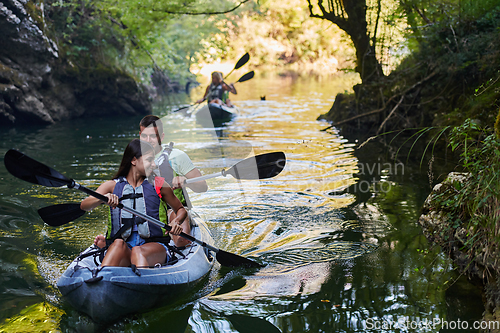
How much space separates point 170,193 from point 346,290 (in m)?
1.64

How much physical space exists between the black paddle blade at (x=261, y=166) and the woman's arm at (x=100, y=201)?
125 centimetres

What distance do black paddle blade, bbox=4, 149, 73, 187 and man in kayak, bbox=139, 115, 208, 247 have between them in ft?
2.92

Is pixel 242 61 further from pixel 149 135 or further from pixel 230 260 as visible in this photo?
pixel 230 260

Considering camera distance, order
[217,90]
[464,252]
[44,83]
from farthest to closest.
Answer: [217,90]
[44,83]
[464,252]

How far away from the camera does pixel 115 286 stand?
280 centimetres

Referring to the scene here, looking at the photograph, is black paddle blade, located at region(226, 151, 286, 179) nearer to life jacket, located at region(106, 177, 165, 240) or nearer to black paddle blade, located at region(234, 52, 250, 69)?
life jacket, located at region(106, 177, 165, 240)

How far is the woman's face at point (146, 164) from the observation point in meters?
3.18

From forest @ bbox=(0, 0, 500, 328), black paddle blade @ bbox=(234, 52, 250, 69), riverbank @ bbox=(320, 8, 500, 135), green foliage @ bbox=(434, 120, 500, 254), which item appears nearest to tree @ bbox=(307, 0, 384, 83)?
forest @ bbox=(0, 0, 500, 328)

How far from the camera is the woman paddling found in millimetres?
3141

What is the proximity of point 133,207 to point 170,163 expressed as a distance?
907 mm

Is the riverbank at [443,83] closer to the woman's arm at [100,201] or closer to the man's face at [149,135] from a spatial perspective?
the man's face at [149,135]

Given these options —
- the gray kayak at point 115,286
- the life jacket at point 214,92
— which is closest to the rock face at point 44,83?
the life jacket at point 214,92

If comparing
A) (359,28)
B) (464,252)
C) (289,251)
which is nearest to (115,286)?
(289,251)

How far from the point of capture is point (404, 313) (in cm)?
310
